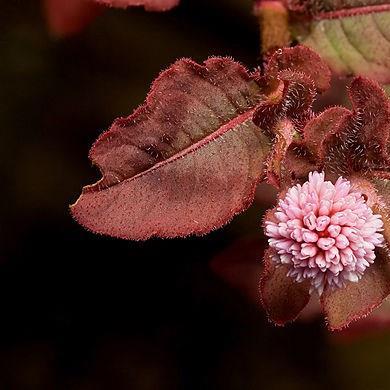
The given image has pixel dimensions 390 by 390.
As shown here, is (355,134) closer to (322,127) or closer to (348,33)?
(322,127)

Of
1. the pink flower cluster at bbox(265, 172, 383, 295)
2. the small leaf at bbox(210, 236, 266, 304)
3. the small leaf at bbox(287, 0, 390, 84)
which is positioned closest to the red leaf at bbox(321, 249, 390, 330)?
the pink flower cluster at bbox(265, 172, 383, 295)

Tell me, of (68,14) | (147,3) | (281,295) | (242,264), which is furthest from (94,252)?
(281,295)

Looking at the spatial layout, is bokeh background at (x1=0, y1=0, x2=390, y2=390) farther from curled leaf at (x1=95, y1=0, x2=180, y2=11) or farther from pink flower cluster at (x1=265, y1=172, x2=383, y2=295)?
pink flower cluster at (x1=265, y1=172, x2=383, y2=295)

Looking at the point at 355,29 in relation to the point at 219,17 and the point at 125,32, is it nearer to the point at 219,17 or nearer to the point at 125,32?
the point at 219,17

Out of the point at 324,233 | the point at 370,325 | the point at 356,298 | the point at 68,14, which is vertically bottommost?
the point at 370,325

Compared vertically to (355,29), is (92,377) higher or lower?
lower

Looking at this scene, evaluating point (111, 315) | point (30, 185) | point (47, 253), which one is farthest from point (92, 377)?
point (30, 185)
